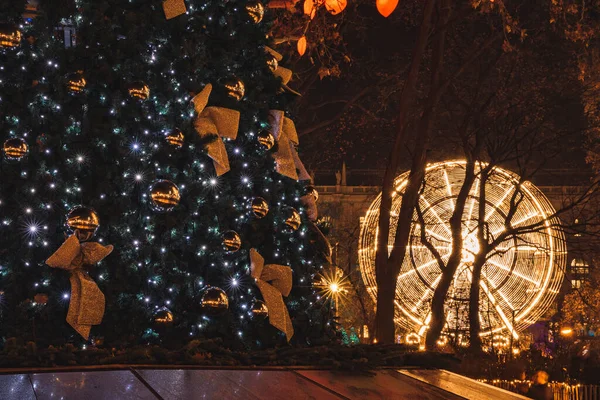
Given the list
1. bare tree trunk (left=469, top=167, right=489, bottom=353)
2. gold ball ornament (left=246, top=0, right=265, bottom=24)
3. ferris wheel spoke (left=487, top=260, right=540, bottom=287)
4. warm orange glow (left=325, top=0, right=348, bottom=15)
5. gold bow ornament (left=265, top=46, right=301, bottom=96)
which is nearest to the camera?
gold ball ornament (left=246, top=0, right=265, bottom=24)

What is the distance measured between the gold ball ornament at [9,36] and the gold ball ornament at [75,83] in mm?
306

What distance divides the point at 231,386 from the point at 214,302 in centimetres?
140

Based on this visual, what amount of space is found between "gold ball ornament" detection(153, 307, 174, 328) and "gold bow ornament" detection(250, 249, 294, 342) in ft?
1.83

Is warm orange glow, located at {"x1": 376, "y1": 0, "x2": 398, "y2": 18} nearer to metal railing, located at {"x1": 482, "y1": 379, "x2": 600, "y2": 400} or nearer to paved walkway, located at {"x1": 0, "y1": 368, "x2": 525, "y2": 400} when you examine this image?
paved walkway, located at {"x1": 0, "y1": 368, "x2": 525, "y2": 400}

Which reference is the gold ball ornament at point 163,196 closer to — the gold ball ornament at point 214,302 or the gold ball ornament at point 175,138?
the gold ball ornament at point 175,138

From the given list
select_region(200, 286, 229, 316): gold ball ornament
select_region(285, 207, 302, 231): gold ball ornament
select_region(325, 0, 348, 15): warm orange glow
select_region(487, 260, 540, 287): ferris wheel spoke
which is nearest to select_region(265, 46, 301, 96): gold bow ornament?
select_region(285, 207, 302, 231): gold ball ornament

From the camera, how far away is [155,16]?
15.4ft

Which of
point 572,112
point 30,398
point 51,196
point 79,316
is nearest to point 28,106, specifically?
point 51,196

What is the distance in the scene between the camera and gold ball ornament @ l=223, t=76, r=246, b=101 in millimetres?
4746

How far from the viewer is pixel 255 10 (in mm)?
5016

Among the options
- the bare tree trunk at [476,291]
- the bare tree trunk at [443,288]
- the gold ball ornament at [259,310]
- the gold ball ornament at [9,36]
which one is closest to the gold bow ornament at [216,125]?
the gold ball ornament at [259,310]

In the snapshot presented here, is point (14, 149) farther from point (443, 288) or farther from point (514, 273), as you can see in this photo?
point (514, 273)

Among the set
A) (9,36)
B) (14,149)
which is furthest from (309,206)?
(9,36)

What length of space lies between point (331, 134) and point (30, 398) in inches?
637
